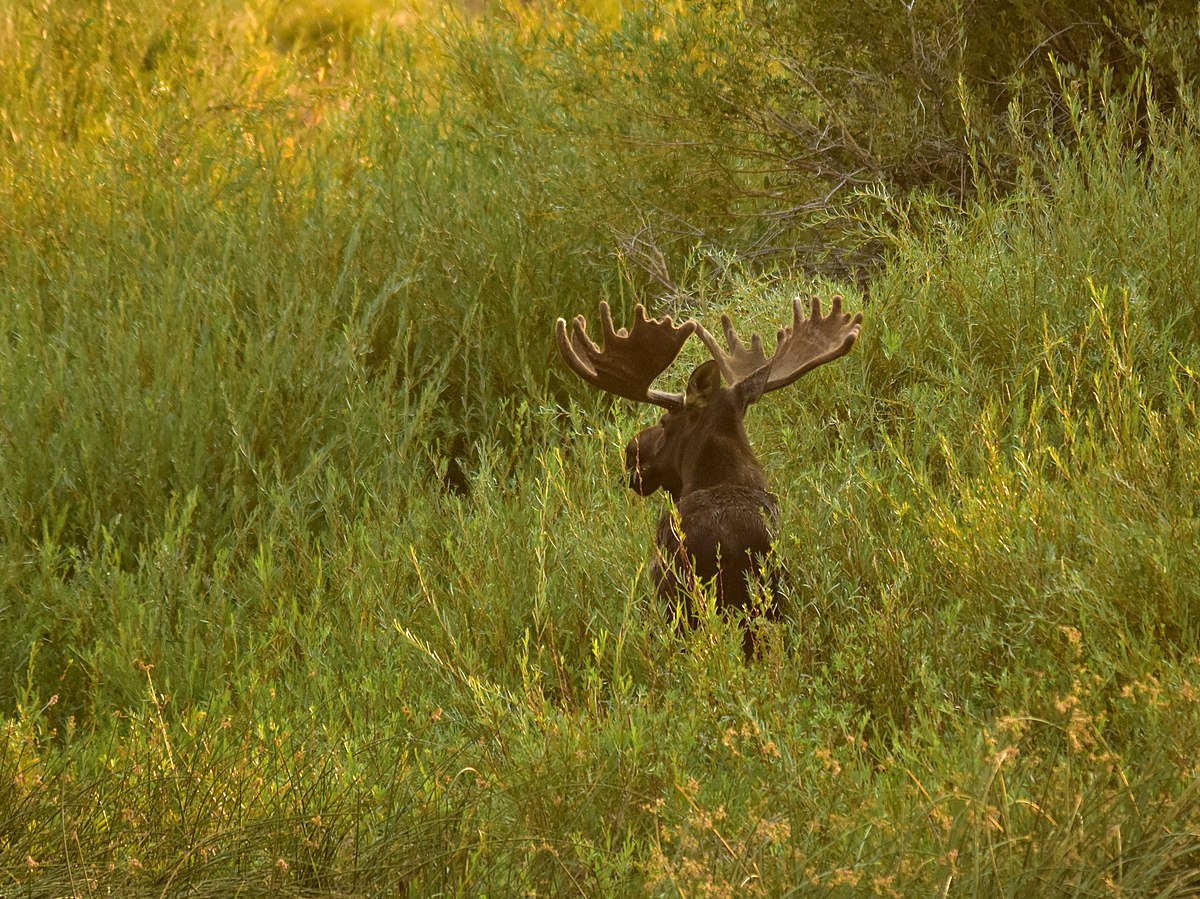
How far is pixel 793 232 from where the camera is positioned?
6719 mm

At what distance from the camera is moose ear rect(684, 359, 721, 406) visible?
418cm

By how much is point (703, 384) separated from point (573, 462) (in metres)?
1.42

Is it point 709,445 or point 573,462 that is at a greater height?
point 709,445

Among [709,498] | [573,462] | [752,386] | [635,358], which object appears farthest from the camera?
[573,462]

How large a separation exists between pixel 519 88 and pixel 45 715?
4651mm

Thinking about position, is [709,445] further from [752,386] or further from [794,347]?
[794,347]

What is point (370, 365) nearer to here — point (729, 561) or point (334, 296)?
point (334, 296)

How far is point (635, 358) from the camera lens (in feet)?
14.6

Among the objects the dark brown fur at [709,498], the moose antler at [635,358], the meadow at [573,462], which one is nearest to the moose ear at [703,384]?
the dark brown fur at [709,498]

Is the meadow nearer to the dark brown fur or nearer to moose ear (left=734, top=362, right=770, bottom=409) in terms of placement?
the dark brown fur

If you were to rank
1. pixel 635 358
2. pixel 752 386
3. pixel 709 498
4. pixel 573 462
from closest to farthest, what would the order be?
pixel 709 498, pixel 752 386, pixel 635 358, pixel 573 462

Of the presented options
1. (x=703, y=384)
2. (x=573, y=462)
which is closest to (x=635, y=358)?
(x=703, y=384)

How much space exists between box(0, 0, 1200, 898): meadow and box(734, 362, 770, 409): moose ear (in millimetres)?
402

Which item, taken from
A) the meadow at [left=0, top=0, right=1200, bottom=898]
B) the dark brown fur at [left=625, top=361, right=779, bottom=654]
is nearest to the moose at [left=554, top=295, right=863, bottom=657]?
the dark brown fur at [left=625, top=361, right=779, bottom=654]
